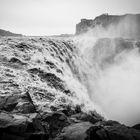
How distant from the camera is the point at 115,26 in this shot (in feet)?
229

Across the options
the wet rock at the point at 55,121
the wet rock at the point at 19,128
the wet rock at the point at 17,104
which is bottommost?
the wet rock at the point at 55,121

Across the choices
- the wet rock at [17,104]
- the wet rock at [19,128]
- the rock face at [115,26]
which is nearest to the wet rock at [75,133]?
the wet rock at [19,128]

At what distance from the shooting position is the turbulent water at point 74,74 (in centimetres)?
1325

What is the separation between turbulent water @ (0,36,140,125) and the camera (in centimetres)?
1325

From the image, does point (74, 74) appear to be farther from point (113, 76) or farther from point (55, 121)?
point (113, 76)

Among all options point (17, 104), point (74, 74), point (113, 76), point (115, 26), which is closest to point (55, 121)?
point (17, 104)

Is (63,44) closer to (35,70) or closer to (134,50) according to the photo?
(35,70)

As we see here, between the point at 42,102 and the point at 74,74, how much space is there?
31.5ft

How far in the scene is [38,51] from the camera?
716 inches

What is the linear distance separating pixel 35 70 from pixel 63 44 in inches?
382

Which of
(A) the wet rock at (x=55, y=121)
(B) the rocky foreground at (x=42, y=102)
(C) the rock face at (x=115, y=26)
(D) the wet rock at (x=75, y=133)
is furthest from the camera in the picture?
(C) the rock face at (x=115, y=26)

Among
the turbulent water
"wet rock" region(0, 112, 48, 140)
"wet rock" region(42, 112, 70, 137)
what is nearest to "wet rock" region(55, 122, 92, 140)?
"wet rock" region(0, 112, 48, 140)

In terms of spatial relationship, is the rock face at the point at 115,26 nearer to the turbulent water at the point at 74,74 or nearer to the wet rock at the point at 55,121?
the turbulent water at the point at 74,74

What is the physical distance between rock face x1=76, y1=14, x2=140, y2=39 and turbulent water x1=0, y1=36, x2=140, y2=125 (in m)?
31.8
